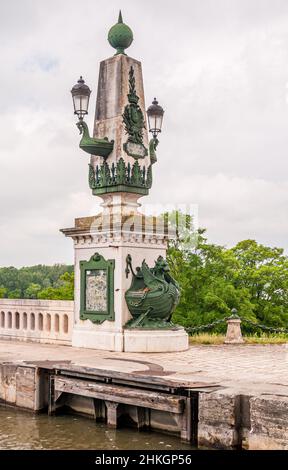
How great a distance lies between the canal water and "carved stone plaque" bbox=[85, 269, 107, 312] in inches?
136

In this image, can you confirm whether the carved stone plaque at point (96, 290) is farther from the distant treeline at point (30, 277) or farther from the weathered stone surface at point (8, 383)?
the distant treeline at point (30, 277)

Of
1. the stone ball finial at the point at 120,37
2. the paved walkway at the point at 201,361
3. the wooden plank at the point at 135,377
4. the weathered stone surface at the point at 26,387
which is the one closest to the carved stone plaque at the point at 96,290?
the paved walkway at the point at 201,361

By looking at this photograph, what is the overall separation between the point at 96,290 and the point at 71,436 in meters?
4.79

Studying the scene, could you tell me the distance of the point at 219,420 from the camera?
27.8 ft

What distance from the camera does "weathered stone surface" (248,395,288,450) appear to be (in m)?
7.89

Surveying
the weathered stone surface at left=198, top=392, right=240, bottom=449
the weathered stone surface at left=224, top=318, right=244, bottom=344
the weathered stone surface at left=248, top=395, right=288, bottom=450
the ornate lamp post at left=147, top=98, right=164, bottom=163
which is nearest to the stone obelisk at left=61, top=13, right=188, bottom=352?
the ornate lamp post at left=147, top=98, right=164, bottom=163

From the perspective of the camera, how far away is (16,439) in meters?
9.40

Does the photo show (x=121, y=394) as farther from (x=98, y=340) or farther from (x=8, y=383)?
(x=98, y=340)

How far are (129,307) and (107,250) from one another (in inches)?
50.5

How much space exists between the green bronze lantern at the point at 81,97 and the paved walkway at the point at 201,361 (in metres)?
5.01

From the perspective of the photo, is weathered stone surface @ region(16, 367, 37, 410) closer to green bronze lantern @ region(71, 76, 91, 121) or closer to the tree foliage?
green bronze lantern @ region(71, 76, 91, 121)

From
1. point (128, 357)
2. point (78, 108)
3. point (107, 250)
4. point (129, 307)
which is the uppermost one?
point (78, 108)

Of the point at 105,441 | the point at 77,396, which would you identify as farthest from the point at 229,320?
the point at 105,441

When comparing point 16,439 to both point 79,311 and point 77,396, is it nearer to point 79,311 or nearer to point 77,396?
point 77,396
